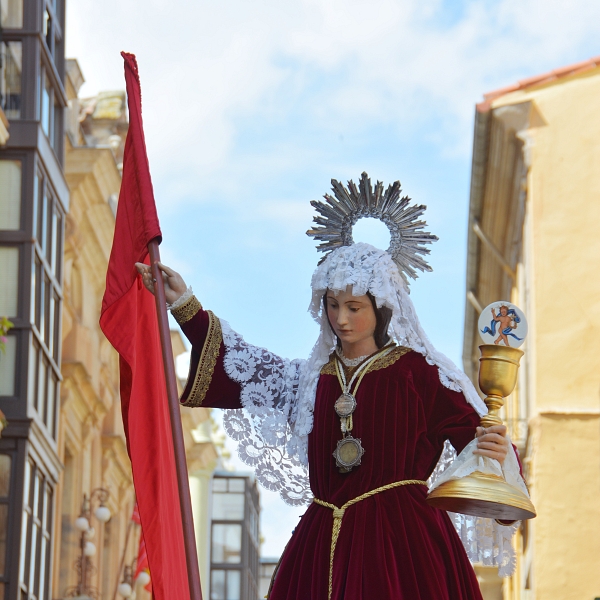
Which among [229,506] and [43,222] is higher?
[43,222]

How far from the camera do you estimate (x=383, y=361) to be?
7.35m

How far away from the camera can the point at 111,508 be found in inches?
1003

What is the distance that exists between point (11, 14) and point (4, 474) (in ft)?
17.2

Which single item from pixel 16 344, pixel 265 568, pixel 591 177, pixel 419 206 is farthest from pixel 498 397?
pixel 265 568

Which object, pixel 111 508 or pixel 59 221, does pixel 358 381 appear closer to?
pixel 59 221

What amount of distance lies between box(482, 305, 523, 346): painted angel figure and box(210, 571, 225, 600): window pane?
3075 centimetres

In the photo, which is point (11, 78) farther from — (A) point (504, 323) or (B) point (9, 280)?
(A) point (504, 323)

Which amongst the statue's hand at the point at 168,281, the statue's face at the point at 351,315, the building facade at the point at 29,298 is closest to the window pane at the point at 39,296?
the building facade at the point at 29,298

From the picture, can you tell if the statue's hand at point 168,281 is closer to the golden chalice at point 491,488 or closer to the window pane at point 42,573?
the golden chalice at point 491,488

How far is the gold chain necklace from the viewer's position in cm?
709

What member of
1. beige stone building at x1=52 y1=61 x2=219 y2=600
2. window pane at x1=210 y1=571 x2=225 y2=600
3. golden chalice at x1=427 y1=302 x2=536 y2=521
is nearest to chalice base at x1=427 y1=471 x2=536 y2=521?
golden chalice at x1=427 y1=302 x2=536 y2=521

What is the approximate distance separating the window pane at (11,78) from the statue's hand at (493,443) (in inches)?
484

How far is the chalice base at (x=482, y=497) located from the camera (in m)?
6.60

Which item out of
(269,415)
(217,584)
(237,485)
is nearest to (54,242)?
(269,415)
